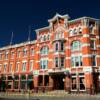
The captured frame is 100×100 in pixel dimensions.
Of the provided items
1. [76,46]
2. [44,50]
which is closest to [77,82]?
[76,46]

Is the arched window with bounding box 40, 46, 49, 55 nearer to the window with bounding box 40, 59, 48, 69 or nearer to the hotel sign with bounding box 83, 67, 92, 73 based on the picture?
the window with bounding box 40, 59, 48, 69

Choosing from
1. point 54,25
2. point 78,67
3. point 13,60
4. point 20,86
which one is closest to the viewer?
point 78,67

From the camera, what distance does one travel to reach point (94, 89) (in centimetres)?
4419

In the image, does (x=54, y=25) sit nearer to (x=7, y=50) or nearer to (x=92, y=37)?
(x=92, y=37)

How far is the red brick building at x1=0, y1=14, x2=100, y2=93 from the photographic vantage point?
46375 mm

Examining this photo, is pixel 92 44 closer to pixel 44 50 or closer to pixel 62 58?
pixel 62 58

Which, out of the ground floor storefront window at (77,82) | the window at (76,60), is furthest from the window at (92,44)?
the ground floor storefront window at (77,82)

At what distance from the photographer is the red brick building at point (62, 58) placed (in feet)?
152

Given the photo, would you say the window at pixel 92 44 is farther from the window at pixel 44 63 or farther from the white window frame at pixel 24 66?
the white window frame at pixel 24 66

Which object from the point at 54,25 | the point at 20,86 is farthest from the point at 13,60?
the point at 54,25

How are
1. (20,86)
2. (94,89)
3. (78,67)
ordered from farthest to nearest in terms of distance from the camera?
1. (20,86)
2. (78,67)
3. (94,89)

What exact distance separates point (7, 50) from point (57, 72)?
23.3 m

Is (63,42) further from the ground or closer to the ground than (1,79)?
further from the ground

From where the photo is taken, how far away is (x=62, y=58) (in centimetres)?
5016
